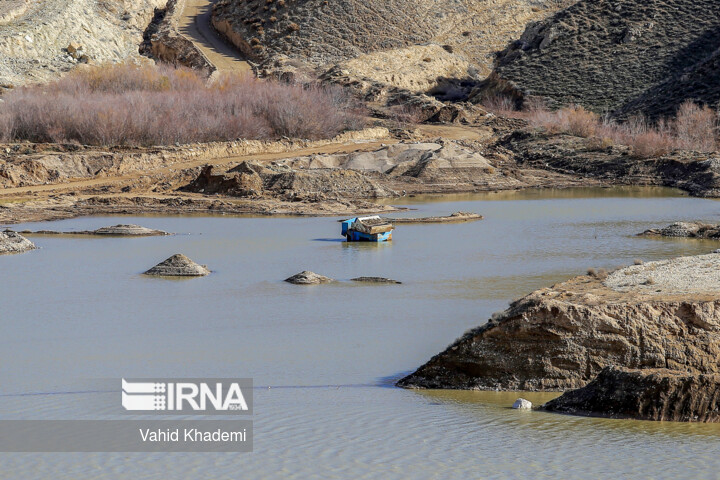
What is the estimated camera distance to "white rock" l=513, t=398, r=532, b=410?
9.39m

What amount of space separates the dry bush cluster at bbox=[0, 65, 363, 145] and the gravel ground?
30683 mm

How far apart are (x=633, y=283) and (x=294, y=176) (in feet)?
77.2

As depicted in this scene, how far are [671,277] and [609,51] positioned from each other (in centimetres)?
5471

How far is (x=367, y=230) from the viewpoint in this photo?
77.5ft

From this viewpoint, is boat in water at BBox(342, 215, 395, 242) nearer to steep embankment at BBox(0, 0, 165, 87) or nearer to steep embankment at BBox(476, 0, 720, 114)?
steep embankment at BBox(476, 0, 720, 114)

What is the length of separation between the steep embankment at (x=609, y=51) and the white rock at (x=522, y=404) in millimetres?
47945

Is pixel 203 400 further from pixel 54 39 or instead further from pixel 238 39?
pixel 238 39

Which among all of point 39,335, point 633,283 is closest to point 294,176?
point 39,335

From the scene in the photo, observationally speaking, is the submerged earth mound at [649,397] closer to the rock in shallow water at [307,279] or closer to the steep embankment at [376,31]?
the rock in shallow water at [307,279]

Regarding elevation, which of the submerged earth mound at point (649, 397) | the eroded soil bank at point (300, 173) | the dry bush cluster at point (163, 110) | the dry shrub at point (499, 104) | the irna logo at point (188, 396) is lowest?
the irna logo at point (188, 396)

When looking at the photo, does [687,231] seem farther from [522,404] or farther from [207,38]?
[207,38]

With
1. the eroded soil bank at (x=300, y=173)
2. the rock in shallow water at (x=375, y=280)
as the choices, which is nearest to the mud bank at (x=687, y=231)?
the eroded soil bank at (x=300, y=173)

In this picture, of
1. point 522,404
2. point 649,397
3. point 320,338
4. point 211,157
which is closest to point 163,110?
point 211,157

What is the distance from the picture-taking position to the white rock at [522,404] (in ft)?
30.8
